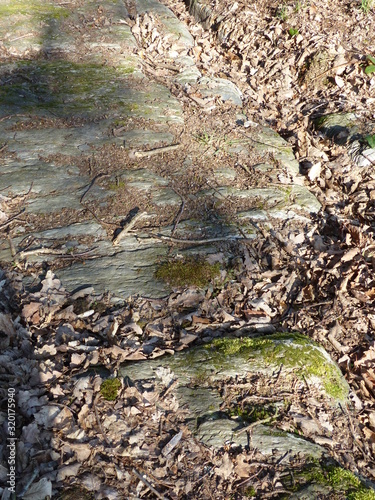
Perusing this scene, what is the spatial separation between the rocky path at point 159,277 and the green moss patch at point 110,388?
37mm

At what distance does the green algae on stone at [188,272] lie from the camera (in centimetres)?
379

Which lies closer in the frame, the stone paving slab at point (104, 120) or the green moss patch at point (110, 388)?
the green moss patch at point (110, 388)

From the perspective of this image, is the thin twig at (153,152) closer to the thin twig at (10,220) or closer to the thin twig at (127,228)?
the thin twig at (127,228)

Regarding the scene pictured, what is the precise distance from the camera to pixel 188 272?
12.7 feet

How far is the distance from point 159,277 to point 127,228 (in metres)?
0.70

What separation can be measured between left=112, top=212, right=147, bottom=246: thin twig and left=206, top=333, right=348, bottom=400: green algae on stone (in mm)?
1413

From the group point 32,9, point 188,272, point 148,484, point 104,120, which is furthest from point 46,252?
point 32,9

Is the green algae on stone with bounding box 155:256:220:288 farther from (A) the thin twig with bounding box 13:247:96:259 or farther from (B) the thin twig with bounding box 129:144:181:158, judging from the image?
(B) the thin twig with bounding box 129:144:181:158

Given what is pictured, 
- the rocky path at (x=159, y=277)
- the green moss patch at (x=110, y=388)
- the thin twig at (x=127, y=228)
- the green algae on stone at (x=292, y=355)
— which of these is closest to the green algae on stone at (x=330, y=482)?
the rocky path at (x=159, y=277)

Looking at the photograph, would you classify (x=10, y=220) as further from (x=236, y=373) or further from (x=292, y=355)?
(x=292, y=355)

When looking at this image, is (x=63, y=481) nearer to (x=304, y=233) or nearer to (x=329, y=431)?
(x=329, y=431)

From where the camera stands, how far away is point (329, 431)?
2998mm

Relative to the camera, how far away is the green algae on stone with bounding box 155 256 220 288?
3.79 metres

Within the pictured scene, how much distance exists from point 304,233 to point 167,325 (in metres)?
2.04
